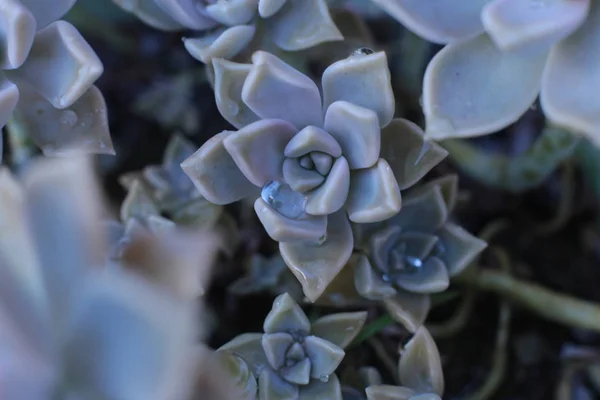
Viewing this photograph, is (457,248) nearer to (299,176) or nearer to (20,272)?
(299,176)

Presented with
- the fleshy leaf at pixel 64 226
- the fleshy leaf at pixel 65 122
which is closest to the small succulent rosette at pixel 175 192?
the fleshy leaf at pixel 65 122

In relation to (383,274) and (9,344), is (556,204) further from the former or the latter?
(9,344)

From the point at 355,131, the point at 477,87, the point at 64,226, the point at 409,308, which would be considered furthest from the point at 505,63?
the point at 64,226

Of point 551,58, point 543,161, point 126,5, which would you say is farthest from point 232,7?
point 543,161

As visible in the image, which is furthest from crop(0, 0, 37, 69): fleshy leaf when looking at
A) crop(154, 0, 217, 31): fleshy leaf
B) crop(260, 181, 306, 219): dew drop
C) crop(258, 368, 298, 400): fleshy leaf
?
crop(258, 368, 298, 400): fleshy leaf

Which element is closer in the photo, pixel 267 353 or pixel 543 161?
pixel 267 353
